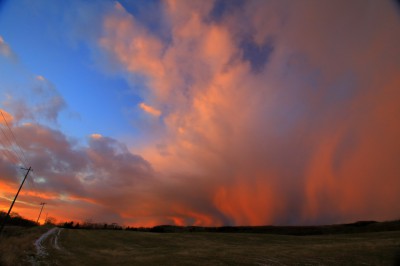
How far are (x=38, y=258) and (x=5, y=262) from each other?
7714 mm

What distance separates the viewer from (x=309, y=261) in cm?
3312

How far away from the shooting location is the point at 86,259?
41.8m

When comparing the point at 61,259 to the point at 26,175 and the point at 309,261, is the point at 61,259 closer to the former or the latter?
the point at 309,261

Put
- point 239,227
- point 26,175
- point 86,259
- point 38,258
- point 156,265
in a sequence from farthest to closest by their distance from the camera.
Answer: point 239,227 → point 26,175 → point 86,259 → point 38,258 → point 156,265

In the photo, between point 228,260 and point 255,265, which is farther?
point 228,260

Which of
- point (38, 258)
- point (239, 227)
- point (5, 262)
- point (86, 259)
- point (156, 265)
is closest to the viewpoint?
point (5, 262)

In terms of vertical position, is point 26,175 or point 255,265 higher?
point 26,175

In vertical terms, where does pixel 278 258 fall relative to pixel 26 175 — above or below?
below

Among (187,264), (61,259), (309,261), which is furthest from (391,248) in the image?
(61,259)

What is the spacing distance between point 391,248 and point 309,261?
13165 millimetres

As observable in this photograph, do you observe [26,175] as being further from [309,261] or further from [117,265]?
[309,261]

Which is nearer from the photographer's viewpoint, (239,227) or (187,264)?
(187,264)

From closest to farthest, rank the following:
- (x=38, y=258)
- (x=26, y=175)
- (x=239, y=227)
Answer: (x=38, y=258) → (x=26, y=175) → (x=239, y=227)

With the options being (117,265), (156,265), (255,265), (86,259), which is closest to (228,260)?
(255,265)
